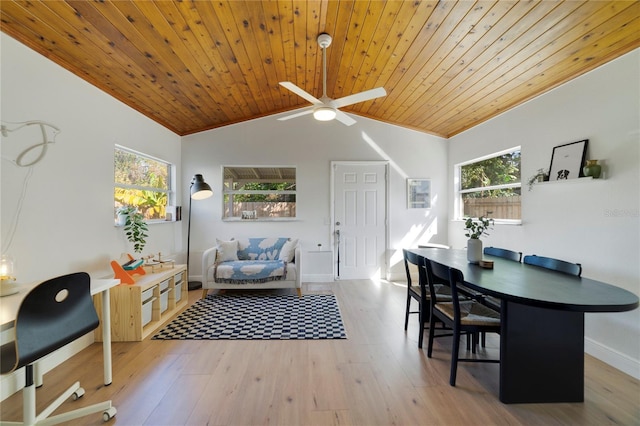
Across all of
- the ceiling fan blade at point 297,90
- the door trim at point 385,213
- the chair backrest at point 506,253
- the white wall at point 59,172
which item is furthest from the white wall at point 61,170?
the chair backrest at point 506,253

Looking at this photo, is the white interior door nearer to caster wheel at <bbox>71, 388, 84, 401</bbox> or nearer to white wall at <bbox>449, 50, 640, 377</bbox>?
white wall at <bbox>449, 50, 640, 377</bbox>

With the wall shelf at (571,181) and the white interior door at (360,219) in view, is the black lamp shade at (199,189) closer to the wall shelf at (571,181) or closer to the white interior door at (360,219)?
the white interior door at (360,219)

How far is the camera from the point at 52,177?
7.42ft

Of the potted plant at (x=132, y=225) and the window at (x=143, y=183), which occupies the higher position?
the window at (x=143, y=183)

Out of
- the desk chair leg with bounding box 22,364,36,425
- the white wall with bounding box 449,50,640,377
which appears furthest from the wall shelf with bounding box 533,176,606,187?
the desk chair leg with bounding box 22,364,36,425

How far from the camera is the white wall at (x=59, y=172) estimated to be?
6.40ft

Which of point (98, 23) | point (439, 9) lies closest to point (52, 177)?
point (98, 23)

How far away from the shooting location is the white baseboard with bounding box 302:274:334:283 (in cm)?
469

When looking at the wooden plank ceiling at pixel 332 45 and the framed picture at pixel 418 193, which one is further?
the framed picture at pixel 418 193

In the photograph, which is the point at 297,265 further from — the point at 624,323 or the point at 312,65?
the point at 624,323

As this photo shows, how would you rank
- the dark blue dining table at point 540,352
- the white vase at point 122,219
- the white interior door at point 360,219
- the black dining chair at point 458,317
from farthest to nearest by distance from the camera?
the white interior door at point 360,219 < the white vase at point 122,219 < the black dining chair at point 458,317 < the dark blue dining table at point 540,352

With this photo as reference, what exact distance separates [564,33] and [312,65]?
2.29m

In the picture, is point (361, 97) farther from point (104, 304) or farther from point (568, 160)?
point (104, 304)

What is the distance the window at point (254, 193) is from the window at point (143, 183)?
2.95 feet
